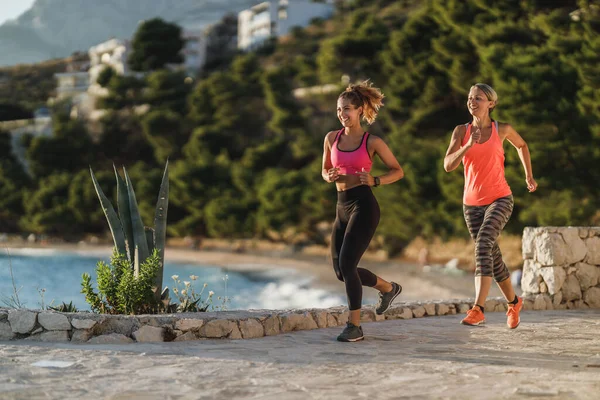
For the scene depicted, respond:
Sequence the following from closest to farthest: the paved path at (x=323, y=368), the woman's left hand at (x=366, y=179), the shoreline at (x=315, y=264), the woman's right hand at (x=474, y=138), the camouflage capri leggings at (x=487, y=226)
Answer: the paved path at (x=323, y=368), the woman's left hand at (x=366, y=179), the woman's right hand at (x=474, y=138), the camouflage capri leggings at (x=487, y=226), the shoreline at (x=315, y=264)

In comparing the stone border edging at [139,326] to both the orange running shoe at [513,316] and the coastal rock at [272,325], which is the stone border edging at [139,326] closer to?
the coastal rock at [272,325]

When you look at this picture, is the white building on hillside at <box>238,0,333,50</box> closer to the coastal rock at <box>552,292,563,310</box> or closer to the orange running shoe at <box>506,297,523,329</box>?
the coastal rock at <box>552,292,563,310</box>

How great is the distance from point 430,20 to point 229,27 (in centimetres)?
5447

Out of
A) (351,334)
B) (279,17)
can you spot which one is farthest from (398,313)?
(279,17)

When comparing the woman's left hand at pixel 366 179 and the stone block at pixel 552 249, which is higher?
the woman's left hand at pixel 366 179

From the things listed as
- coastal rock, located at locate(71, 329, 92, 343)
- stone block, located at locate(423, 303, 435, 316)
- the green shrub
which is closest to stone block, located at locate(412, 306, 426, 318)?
stone block, located at locate(423, 303, 435, 316)

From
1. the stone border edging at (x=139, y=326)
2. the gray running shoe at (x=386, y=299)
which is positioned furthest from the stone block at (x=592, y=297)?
the stone border edging at (x=139, y=326)

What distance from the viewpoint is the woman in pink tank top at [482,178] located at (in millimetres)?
5734

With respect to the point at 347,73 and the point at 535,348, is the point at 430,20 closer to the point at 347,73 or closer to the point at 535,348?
the point at 347,73

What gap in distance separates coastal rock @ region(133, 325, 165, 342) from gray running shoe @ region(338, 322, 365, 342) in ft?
3.89

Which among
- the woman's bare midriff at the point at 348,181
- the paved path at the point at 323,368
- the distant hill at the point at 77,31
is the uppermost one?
the distant hill at the point at 77,31

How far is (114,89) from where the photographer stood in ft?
202

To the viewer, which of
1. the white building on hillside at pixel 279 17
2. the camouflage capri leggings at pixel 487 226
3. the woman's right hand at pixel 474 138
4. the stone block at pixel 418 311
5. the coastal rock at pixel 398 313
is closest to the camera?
the woman's right hand at pixel 474 138

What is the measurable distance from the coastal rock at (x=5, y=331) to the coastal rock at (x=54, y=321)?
20cm
